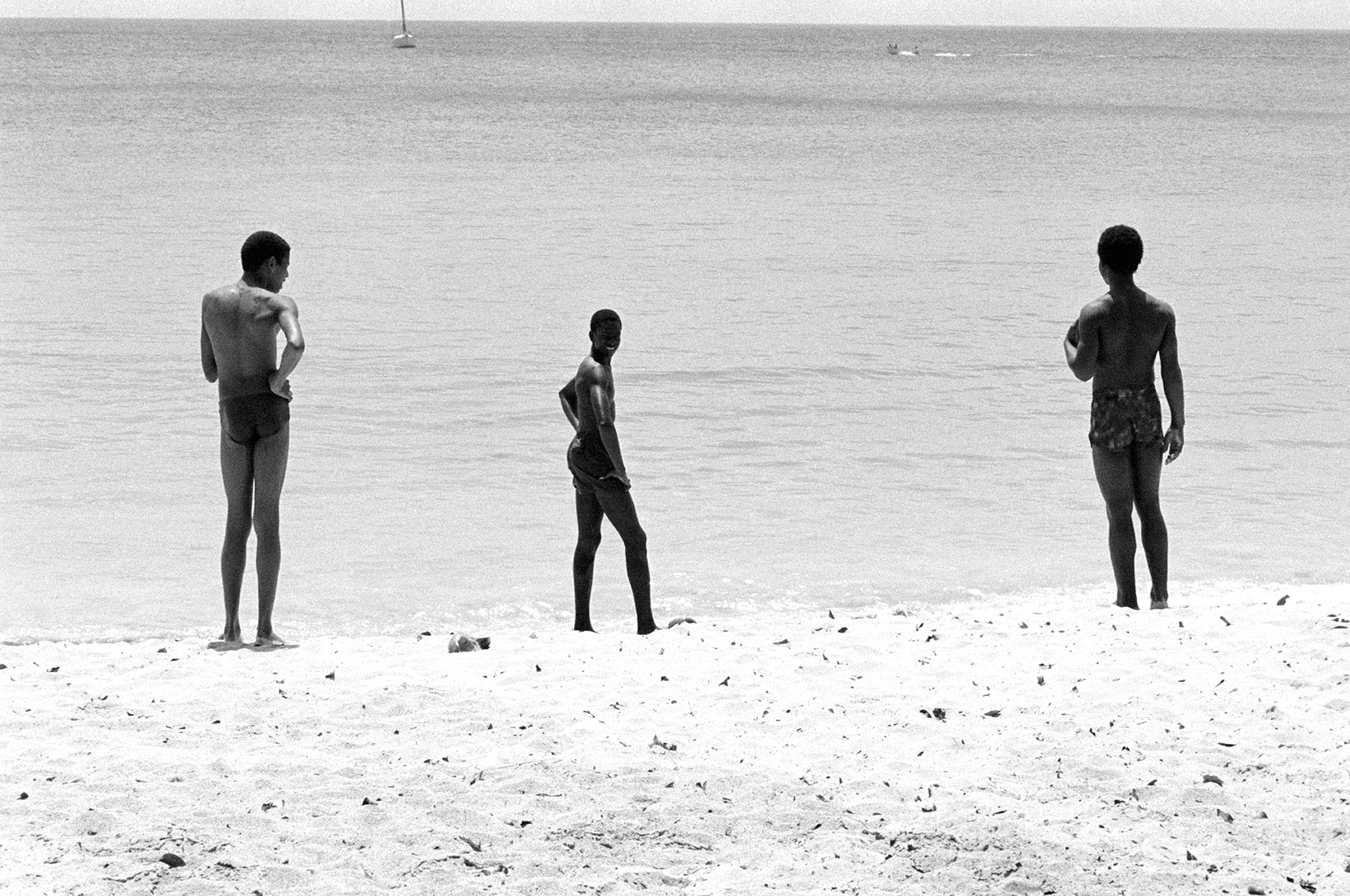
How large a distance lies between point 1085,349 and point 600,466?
82.2 inches

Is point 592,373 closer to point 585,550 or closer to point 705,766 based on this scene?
point 585,550

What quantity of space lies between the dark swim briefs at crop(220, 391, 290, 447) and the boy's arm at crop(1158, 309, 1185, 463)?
361cm

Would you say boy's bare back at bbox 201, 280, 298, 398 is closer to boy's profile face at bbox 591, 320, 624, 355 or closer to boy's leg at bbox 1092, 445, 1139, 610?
boy's profile face at bbox 591, 320, 624, 355

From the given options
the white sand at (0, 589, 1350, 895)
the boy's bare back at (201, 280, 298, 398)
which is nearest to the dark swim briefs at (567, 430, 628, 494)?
the white sand at (0, 589, 1350, 895)

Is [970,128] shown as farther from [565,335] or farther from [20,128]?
[565,335]

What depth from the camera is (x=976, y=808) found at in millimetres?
4688

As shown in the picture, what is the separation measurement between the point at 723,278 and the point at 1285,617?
13324 millimetres

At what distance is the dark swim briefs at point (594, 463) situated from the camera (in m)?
6.73

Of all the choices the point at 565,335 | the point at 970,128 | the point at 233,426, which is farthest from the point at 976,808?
the point at 970,128

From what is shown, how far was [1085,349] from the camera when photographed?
673 cm

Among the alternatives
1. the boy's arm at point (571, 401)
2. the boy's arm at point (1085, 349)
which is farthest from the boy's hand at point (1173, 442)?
the boy's arm at point (571, 401)

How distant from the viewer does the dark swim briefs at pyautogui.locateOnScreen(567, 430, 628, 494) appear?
22.1 feet

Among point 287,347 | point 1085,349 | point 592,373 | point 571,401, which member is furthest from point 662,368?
point 287,347

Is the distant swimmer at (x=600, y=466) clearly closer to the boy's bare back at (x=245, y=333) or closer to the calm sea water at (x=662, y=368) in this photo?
the calm sea water at (x=662, y=368)
